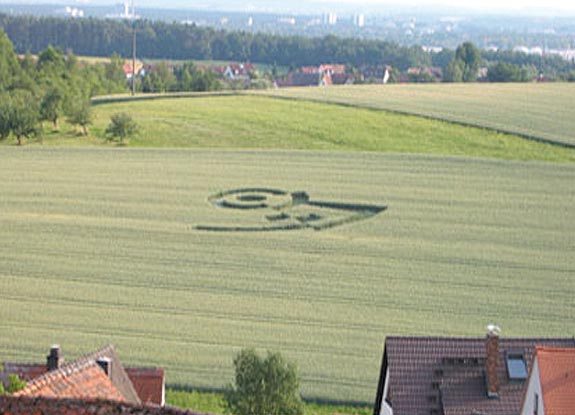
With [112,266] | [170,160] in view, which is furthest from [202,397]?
[170,160]

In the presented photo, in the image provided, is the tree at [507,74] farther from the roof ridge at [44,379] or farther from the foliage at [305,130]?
the roof ridge at [44,379]

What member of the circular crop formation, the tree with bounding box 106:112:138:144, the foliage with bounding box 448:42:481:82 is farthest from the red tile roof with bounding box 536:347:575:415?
the foliage with bounding box 448:42:481:82

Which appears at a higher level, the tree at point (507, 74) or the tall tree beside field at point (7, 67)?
the tall tree beside field at point (7, 67)

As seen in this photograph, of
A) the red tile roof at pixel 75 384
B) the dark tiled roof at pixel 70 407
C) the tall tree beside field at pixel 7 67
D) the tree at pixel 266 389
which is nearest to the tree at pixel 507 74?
the tall tree beside field at pixel 7 67

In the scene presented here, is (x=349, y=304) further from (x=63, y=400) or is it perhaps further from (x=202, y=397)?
(x=63, y=400)

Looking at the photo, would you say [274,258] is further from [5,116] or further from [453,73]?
[453,73]
